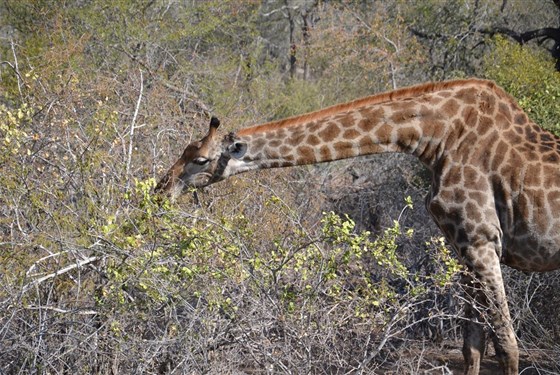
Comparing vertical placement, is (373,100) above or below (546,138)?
above

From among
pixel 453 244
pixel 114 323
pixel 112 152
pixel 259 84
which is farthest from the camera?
pixel 259 84

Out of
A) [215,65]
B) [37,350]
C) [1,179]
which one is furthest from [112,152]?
[215,65]

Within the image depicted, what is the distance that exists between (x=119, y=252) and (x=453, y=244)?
2.59 m

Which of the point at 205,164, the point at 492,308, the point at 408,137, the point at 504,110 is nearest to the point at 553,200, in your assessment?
the point at 504,110

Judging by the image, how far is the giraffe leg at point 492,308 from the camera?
711cm

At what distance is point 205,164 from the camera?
7289 millimetres

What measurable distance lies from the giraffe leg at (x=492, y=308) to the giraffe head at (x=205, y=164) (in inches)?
74.9

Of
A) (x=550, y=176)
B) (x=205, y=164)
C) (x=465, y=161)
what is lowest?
(x=550, y=176)

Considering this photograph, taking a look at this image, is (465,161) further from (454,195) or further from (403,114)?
(403,114)

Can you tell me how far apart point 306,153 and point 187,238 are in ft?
4.95

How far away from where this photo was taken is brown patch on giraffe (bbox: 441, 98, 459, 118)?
24.3 ft

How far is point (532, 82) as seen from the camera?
1228 cm

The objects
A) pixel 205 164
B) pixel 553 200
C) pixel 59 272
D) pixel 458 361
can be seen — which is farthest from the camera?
pixel 458 361

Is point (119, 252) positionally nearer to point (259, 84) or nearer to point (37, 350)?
point (37, 350)
